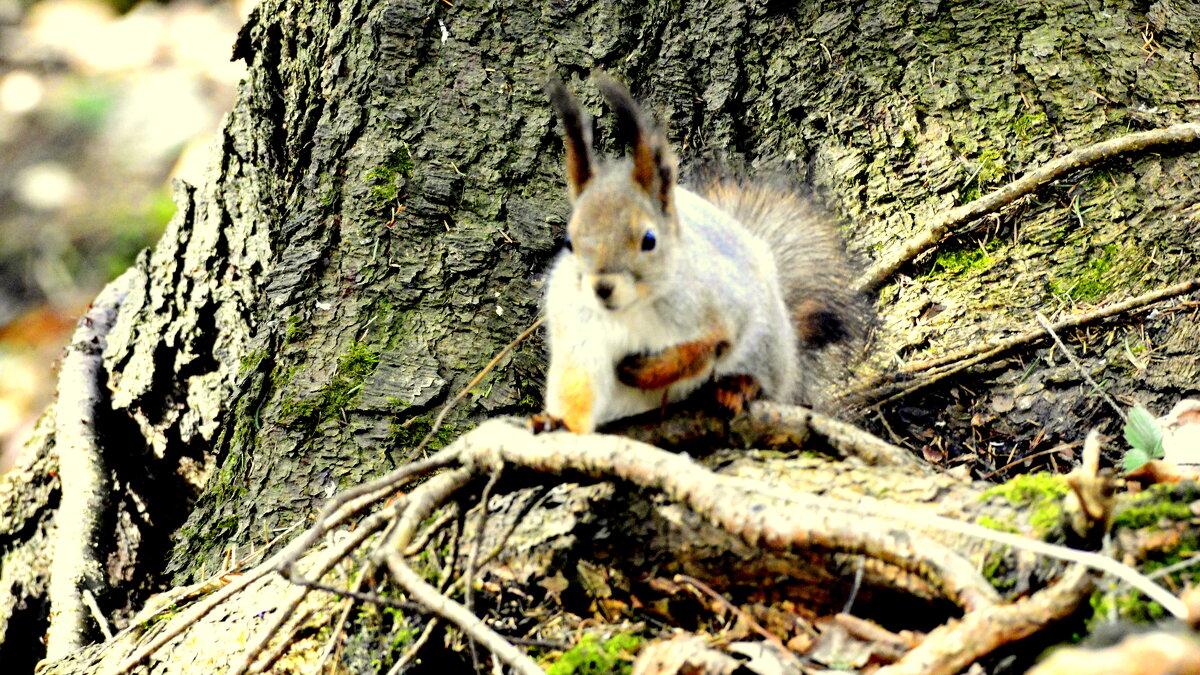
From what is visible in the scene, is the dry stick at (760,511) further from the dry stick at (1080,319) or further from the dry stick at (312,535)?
the dry stick at (1080,319)

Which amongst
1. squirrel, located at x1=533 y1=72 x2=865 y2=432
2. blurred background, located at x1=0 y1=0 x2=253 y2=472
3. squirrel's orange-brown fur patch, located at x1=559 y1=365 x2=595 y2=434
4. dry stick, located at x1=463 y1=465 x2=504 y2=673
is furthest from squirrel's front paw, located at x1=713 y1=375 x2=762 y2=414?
blurred background, located at x1=0 y1=0 x2=253 y2=472

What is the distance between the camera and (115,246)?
529cm

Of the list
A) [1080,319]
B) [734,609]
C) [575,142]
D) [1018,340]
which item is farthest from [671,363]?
[1080,319]

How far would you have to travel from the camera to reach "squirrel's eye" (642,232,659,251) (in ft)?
6.49

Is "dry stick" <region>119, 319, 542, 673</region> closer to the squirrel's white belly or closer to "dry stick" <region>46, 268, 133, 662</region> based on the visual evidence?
the squirrel's white belly

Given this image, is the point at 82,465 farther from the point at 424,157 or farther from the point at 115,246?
the point at 115,246

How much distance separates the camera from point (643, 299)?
200cm

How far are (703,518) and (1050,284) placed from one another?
1.44 m

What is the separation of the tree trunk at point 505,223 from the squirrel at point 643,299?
0.47 meters

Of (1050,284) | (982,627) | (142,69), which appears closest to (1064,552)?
(982,627)

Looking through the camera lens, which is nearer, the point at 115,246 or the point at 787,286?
the point at 787,286

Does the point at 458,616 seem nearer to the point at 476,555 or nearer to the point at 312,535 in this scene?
the point at 476,555

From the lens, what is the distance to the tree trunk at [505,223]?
2469 mm

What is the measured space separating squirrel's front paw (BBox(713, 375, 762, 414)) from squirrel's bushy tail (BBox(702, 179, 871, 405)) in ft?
1.70
